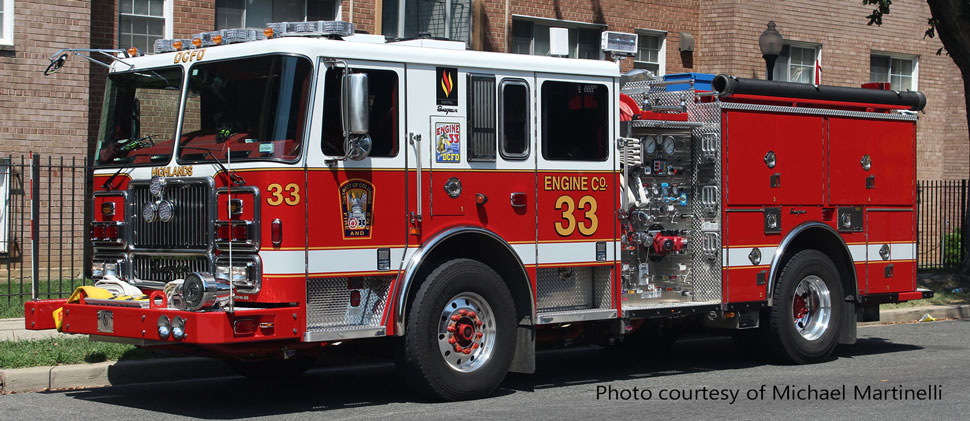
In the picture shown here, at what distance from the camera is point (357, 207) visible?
27.0 ft

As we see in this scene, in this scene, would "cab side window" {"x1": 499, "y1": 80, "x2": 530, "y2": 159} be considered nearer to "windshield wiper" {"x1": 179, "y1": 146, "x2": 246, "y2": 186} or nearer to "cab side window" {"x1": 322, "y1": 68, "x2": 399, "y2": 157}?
"cab side window" {"x1": 322, "y1": 68, "x2": 399, "y2": 157}

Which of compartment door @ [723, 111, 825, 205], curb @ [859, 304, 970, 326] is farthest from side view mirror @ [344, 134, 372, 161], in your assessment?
curb @ [859, 304, 970, 326]

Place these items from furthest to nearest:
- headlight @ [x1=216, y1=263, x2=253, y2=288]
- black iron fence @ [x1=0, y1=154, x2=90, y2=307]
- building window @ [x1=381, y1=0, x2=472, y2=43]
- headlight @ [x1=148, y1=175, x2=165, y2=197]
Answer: building window @ [x1=381, y1=0, x2=472, y2=43]
black iron fence @ [x1=0, y1=154, x2=90, y2=307]
headlight @ [x1=148, y1=175, x2=165, y2=197]
headlight @ [x1=216, y1=263, x2=253, y2=288]

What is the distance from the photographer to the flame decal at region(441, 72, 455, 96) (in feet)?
28.7

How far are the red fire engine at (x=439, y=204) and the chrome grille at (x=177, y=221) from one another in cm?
2

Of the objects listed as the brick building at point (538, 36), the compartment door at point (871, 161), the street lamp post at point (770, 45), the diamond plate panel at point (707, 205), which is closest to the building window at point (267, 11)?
the brick building at point (538, 36)

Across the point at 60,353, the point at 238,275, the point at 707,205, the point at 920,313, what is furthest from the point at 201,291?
the point at 920,313

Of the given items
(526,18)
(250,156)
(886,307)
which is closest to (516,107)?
(250,156)

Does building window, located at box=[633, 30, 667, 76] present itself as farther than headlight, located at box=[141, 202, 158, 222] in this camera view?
Yes

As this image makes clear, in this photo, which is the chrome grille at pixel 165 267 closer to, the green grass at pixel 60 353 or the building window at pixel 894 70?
the green grass at pixel 60 353

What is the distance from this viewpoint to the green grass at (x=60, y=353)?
958 centimetres

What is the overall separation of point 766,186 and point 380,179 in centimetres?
412

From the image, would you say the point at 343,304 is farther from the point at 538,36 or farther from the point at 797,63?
the point at 797,63

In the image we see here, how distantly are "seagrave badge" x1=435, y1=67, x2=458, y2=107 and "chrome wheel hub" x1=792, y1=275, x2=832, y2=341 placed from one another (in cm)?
431
